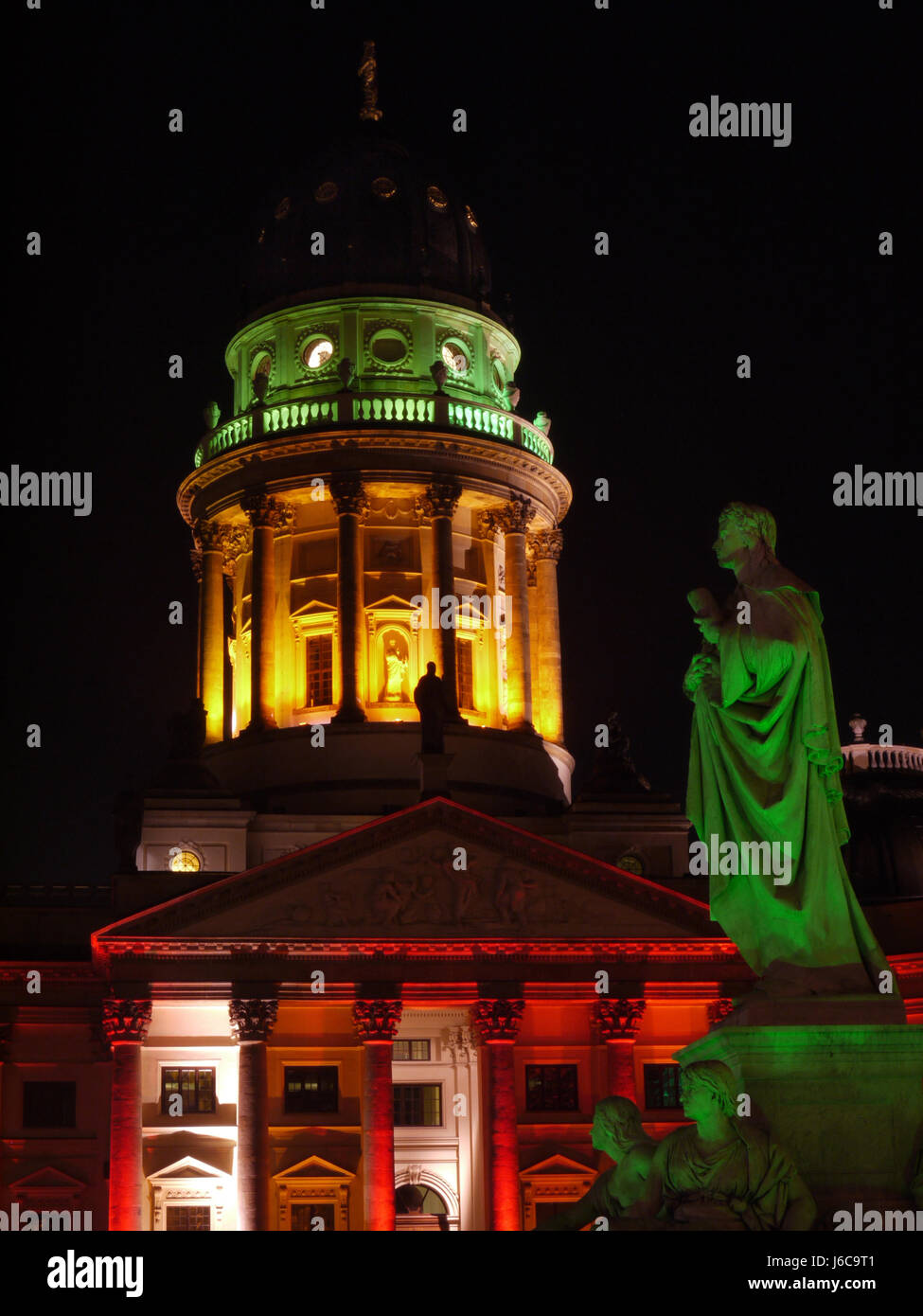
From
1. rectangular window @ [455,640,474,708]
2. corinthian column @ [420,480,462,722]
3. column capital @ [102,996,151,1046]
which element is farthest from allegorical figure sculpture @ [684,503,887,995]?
rectangular window @ [455,640,474,708]

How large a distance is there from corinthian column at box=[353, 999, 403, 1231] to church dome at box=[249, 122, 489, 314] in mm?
29016

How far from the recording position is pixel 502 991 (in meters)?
58.6

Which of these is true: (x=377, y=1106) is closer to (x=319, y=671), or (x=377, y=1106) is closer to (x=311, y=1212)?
(x=311, y=1212)

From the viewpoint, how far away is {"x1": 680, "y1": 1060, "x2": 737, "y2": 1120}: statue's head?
981 cm

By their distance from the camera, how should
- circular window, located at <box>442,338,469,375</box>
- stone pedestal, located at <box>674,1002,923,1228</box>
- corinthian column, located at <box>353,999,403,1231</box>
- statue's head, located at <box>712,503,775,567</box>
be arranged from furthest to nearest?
circular window, located at <box>442,338,469,375</box>, corinthian column, located at <box>353,999,403,1231</box>, statue's head, located at <box>712,503,775,567</box>, stone pedestal, located at <box>674,1002,923,1228</box>

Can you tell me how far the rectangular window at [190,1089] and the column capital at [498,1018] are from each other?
25.6 ft

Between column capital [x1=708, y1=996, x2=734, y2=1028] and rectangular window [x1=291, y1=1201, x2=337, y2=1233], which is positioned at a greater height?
column capital [x1=708, y1=996, x2=734, y2=1028]

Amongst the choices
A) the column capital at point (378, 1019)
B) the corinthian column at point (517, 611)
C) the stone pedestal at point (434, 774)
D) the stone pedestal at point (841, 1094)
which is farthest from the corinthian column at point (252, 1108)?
the stone pedestal at point (841, 1094)

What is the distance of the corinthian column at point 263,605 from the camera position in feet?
238

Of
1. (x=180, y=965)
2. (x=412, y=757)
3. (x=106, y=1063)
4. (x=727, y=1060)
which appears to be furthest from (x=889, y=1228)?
(x=412, y=757)

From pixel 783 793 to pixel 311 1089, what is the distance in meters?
50.8

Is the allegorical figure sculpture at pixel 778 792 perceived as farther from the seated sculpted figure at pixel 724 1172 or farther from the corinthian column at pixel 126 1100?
the corinthian column at pixel 126 1100

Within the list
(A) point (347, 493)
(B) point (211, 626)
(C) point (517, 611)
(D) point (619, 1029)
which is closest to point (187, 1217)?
(D) point (619, 1029)

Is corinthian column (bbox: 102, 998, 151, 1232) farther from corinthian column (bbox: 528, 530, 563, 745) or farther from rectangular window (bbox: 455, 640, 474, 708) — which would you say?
corinthian column (bbox: 528, 530, 563, 745)
